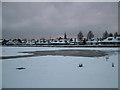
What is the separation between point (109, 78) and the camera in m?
8.42

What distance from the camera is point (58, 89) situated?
6.73 meters

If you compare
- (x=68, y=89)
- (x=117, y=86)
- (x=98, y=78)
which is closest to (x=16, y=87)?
(x=68, y=89)

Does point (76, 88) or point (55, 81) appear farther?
point (55, 81)

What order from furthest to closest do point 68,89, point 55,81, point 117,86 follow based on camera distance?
point 55,81 → point 117,86 → point 68,89

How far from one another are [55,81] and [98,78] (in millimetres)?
2853

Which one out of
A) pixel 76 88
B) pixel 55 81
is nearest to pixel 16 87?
pixel 55 81

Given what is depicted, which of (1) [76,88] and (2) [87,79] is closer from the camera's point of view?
(1) [76,88]

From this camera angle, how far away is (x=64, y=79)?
818 cm

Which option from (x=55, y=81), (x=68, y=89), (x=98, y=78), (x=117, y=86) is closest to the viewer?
(x=68, y=89)

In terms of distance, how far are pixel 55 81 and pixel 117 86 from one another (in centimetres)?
359

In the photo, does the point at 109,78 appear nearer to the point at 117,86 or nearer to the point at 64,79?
the point at 117,86

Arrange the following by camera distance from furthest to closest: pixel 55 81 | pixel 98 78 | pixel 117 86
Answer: pixel 98 78
pixel 55 81
pixel 117 86

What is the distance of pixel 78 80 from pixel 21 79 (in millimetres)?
3678

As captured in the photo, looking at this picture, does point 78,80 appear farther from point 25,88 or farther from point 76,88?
point 25,88
